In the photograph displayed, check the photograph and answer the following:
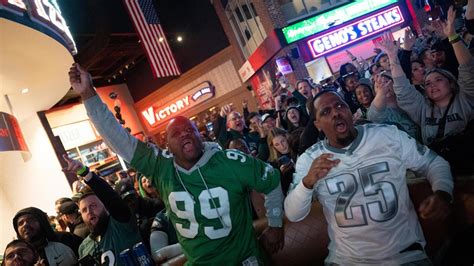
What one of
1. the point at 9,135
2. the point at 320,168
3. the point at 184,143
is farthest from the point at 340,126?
the point at 9,135

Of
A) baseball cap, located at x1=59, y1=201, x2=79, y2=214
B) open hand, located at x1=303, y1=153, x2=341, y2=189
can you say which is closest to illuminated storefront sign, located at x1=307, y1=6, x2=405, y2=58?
baseball cap, located at x1=59, y1=201, x2=79, y2=214

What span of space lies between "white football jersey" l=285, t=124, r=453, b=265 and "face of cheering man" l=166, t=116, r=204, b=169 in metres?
0.85

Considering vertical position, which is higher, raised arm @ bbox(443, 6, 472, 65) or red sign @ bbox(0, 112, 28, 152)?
red sign @ bbox(0, 112, 28, 152)

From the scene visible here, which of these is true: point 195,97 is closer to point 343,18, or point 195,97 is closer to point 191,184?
point 343,18

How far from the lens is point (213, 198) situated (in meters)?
2.78

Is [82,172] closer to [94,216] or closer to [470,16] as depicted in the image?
[94,216]

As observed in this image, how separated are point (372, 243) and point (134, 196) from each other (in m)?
3.29

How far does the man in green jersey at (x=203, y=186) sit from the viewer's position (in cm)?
276

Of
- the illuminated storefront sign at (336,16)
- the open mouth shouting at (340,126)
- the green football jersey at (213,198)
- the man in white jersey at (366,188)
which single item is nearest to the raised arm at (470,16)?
the man in white jersey at (366,188)

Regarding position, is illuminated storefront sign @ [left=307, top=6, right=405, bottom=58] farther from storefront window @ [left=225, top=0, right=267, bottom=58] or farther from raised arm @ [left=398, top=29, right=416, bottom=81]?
raised arm @ [left=398, top=29, right=416, bottom=81]

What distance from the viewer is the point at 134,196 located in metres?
4.73

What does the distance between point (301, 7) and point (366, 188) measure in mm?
14996

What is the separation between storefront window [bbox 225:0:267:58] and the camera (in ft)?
52.8

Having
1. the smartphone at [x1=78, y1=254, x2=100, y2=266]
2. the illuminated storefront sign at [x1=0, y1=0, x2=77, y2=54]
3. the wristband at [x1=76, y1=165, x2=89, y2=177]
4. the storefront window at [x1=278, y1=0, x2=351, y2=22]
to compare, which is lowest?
the smartphone at [x1=78, y1=254, x2=100, y2=266]
